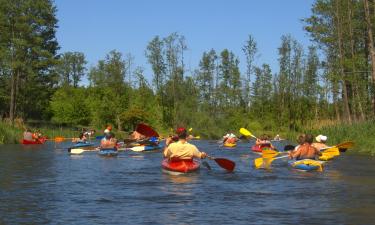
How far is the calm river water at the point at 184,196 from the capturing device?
34.1 feet

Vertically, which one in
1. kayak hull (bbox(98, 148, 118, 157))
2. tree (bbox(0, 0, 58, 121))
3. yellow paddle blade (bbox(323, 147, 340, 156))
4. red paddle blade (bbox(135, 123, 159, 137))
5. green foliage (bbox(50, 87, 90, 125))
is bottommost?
yellow paddle blade (bbox(323, 147, 340, 156))

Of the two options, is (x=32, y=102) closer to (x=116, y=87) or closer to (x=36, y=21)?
(x=36, y=21)

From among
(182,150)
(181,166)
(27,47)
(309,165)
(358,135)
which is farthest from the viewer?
(27,47)

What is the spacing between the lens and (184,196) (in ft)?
43.1

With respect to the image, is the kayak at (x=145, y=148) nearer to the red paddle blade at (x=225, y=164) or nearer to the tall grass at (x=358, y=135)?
the tall grass at (x=358, y=135)

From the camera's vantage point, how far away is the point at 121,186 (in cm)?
1513

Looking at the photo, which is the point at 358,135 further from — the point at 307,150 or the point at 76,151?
the point at 76,151

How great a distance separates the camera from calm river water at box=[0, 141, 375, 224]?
34.1 feet

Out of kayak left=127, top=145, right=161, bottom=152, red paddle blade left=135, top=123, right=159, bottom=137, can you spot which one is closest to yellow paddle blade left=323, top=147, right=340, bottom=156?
red paddle blade left=135, top=123, right=159, bottom=137

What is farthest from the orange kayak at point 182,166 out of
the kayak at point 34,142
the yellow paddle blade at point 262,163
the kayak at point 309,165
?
the kayak at point 34,142

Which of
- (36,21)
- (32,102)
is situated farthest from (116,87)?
(36,21)

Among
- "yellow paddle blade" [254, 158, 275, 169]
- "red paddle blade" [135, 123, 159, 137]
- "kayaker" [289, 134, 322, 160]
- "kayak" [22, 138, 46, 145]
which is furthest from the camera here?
"kayak" [22, 138, 46, 145]

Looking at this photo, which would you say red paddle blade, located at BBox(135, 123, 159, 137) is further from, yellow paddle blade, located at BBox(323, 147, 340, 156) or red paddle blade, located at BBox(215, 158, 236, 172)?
yellow paddle blade, located at BBox(323, 147, 340, 156)

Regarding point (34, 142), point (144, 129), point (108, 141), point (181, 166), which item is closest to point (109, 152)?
point (108, 141)
